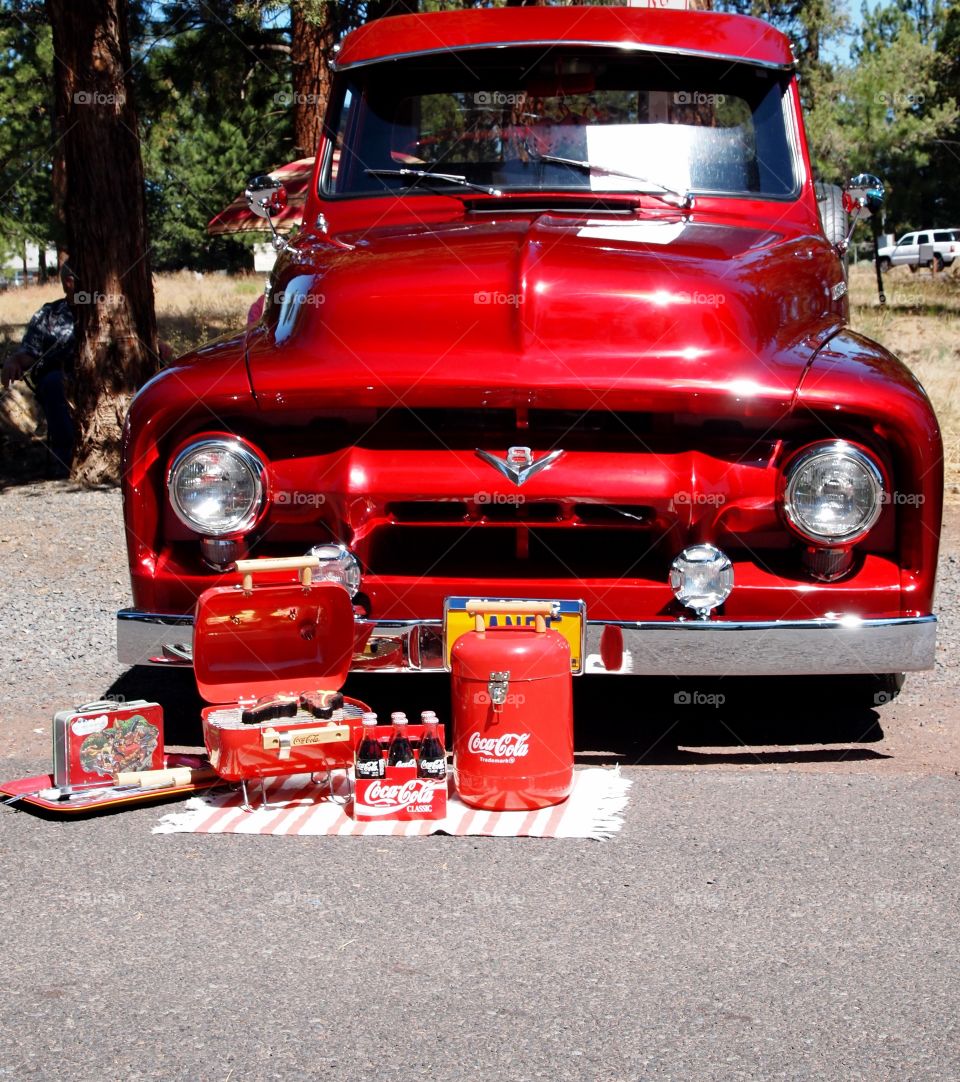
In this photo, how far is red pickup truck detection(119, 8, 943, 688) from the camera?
3695mm

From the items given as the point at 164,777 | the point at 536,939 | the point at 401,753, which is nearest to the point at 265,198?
the point at 164,777

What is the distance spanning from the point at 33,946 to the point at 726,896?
1.44 m

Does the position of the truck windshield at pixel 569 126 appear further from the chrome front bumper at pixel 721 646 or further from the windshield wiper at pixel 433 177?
the chrome front bumper at pixel 721 646

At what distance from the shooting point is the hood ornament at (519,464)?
3715mm

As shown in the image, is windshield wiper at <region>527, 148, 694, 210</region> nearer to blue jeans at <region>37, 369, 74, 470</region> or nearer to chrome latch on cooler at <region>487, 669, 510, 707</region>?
chrome latch on cooler at <region>487, 669, 510, 707</region>

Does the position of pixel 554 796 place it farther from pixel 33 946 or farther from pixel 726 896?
pixel 33 946

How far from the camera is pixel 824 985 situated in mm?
2617

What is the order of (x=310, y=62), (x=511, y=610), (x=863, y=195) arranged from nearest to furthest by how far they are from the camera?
(x=511, y=610) → (x=863, y=195) → (x=310, y=62)

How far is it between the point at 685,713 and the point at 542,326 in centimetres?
144

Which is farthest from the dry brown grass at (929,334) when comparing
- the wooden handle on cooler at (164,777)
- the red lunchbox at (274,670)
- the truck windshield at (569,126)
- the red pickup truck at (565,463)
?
the wooden handle on cooler at (164,777)

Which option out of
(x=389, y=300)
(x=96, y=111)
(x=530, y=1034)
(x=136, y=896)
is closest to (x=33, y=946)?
(x=136, y=896)

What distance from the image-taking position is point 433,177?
4.96 meters

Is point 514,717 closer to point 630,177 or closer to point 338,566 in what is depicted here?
point 338,566

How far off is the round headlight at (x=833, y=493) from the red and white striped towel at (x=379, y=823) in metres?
0.86
